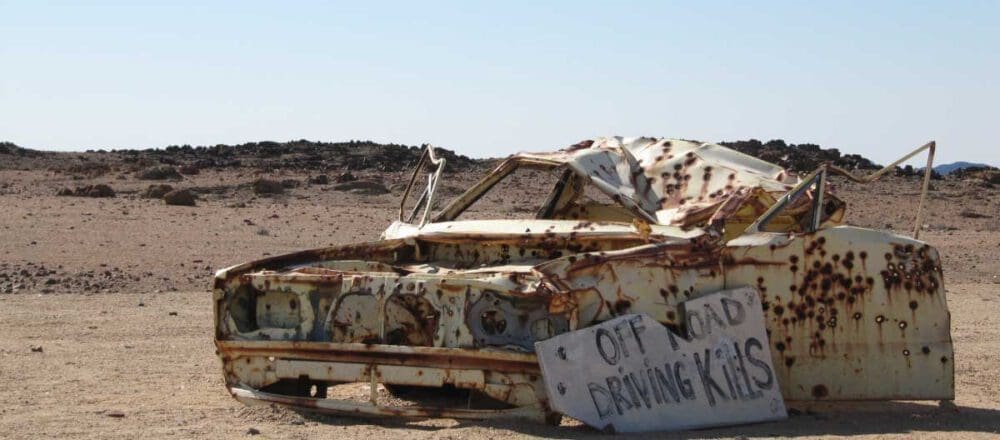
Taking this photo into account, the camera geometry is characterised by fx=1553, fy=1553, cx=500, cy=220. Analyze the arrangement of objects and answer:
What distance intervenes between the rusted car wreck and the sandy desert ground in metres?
0.22

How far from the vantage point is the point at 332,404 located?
7023mm

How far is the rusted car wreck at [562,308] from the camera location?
22.3 feet

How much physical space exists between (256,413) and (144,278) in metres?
7.39

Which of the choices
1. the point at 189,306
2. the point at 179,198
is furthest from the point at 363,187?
the point at 189,306

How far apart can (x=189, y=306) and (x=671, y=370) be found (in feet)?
20.7

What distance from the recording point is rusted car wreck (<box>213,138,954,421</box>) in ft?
22.3

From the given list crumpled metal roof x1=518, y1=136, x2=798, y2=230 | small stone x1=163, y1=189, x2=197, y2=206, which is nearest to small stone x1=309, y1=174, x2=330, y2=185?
small stone x1=163, y1=189, x2=197, y2=206

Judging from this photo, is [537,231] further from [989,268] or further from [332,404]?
[989,268]

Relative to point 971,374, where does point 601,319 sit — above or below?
above

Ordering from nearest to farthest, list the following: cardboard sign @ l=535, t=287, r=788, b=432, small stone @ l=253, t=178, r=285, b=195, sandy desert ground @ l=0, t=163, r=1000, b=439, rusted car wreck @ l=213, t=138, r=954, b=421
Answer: cardboard sign @ l=535, t=287, r=788, b=432 < rusted car wreck @ l=213, t=138, r=954, b=421 < sandy desert ground @ l=0, t=163, r=1000, b=439 < small stone @ l=253, t=178, r=285, b=195

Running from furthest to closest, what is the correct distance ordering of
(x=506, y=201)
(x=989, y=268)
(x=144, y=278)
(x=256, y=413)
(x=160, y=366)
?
(x=506, y=201) → (x=989, y=268) → (x=144, y=278) → (x=160, y=366) → (x=256, y=413)

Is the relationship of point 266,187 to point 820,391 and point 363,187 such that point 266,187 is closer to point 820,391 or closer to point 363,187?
point 363,187

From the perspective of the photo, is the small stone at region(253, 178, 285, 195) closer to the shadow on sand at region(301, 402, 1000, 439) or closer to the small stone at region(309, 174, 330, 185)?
the small stone at region(309, 174, 330, 185)

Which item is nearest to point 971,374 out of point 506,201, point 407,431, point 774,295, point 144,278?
point 774,295
